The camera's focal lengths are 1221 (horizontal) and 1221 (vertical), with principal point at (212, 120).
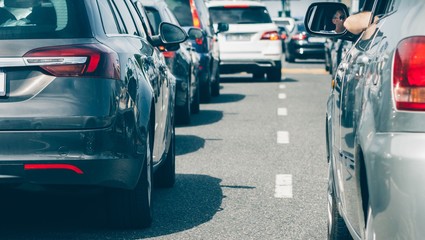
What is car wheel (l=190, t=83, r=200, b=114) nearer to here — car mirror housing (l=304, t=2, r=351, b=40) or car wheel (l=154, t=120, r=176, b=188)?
car wheel (l=154, t=120, r=176, b=188)

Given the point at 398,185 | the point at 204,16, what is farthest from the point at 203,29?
the point at 398,185

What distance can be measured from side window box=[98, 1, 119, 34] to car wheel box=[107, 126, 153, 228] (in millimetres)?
657

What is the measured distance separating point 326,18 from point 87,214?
7.70 ft

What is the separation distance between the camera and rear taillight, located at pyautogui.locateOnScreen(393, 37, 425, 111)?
3.98 m

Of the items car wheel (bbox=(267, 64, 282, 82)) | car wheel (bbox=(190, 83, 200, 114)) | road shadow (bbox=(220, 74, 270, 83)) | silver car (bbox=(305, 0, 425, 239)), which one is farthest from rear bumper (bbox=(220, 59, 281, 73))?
silver car (bbox=(305, 0, 425, 239))

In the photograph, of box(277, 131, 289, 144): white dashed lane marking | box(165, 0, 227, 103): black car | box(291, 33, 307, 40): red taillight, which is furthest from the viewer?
box(291, 33, 307, 40): red taillight

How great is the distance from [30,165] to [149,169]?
98cm

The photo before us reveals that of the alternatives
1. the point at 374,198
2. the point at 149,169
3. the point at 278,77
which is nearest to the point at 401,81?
the point at 374,198

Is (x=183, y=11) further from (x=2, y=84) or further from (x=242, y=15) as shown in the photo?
(x=2, y=84)

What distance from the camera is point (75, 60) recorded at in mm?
6410

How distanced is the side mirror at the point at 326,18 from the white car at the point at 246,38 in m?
17.9

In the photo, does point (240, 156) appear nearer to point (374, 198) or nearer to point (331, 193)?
point (331, 193)

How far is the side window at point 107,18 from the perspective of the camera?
22.8 ft

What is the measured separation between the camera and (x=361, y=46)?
521cm
